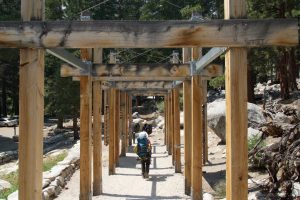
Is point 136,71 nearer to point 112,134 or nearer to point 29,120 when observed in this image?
point 112,134

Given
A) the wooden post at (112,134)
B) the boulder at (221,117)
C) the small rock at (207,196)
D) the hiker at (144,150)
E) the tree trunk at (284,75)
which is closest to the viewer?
the small rock at (207,196)

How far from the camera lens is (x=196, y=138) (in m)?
Result: 8.65

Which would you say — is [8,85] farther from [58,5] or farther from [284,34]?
[284,34]

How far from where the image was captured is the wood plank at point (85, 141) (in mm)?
9188

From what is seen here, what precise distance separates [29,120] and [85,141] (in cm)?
479

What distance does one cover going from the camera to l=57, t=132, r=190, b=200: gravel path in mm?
10371

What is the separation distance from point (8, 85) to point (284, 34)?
35.3 m

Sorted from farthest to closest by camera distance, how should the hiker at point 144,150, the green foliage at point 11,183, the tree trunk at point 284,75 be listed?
the tree trunk at point 284,75, the hiker at point 144,150, the green foliage at point 11,183

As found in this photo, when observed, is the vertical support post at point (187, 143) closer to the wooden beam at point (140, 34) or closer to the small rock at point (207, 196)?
the small rock at point (207, 196)

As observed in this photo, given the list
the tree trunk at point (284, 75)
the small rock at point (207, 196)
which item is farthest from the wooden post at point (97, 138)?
the tree trunk at point (284, 75)

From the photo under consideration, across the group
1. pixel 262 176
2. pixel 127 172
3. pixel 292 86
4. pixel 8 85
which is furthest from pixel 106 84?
pixel 8 85

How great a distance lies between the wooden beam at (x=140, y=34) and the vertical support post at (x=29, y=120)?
0.54ft

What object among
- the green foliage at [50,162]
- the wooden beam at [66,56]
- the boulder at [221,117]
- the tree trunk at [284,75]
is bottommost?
the green foliage at [50,162]

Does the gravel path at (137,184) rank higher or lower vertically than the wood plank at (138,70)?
lower
